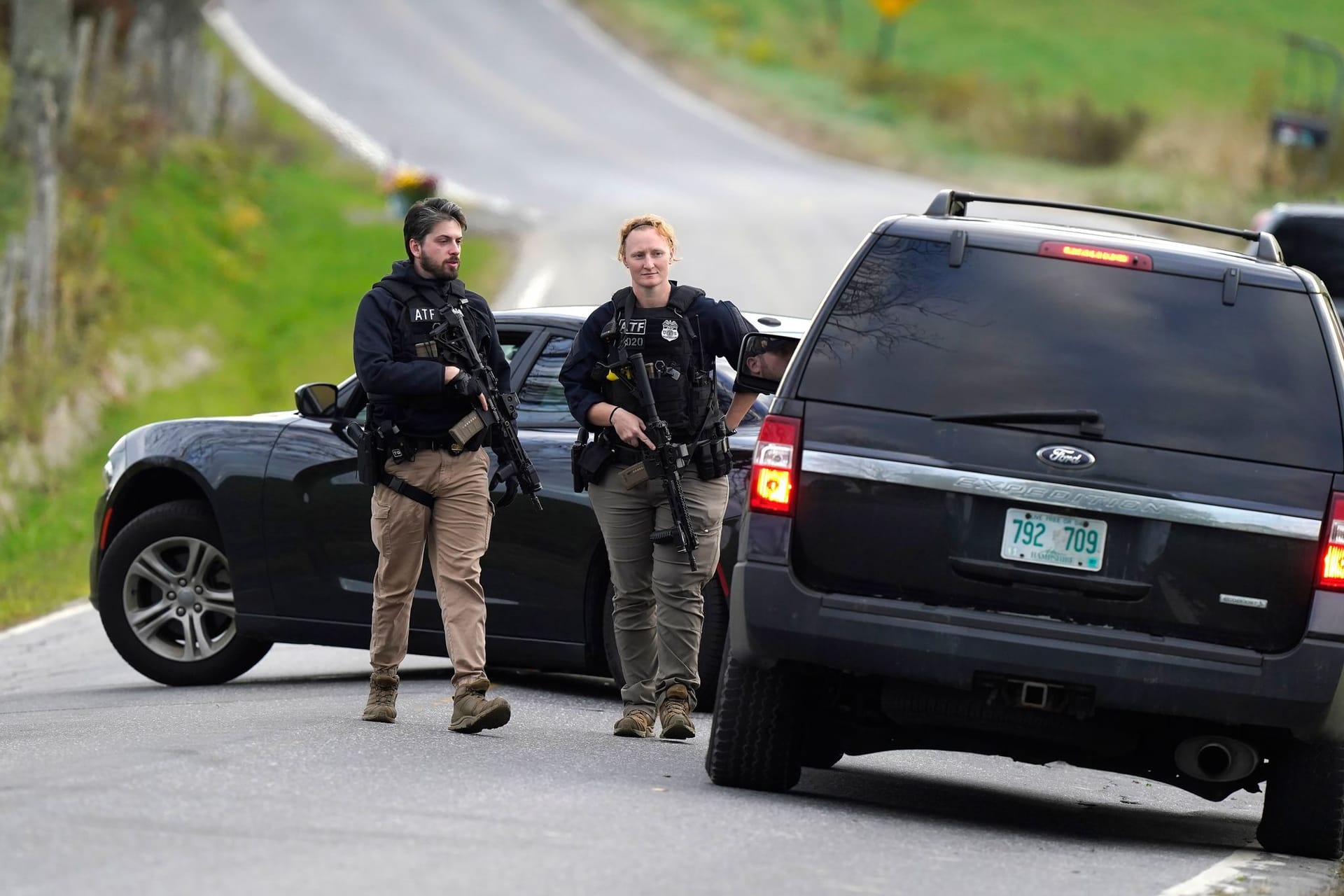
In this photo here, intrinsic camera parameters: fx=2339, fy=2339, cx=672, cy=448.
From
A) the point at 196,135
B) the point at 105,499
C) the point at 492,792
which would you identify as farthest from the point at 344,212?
the point at 492,792

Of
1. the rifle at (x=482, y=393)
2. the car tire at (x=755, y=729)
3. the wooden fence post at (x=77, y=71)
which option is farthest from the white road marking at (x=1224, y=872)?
the wooden fence post at (x=77, y=71)

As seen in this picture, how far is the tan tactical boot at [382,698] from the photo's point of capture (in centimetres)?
856

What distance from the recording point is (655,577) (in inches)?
336

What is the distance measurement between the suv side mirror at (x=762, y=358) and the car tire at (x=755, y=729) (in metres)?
0.97

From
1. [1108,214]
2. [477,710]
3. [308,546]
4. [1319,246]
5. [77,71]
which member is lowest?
[477,710]

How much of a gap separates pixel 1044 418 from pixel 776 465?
2.61ft

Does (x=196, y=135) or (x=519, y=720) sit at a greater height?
(x=196, y=135)

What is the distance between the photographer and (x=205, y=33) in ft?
146

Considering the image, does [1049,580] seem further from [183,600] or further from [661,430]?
[183,600]

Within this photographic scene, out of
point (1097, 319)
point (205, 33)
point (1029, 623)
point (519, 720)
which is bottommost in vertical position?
point (519, 720)

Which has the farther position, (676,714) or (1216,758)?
(676,714)

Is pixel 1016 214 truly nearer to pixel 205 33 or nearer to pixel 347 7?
pixel 205 33

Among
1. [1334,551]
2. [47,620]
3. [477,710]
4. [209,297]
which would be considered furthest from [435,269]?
[209,297]

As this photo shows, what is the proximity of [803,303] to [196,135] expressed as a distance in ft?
34.4
